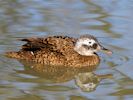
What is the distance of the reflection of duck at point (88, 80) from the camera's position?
27.8 feet

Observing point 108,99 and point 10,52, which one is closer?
point 108,99

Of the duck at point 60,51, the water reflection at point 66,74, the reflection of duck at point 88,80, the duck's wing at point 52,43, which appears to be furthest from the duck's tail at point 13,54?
the reflection of duck at point 88,80

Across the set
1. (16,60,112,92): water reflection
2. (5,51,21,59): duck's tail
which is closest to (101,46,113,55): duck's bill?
(16,60,112,92): water reflection

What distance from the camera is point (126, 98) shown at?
798cm

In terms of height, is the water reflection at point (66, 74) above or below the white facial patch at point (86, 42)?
below

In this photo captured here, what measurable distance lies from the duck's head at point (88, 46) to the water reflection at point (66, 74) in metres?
0.32

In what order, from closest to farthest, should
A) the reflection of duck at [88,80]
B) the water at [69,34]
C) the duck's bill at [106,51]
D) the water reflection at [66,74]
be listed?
the water at [69,34] → the reflection of duck at [88,80] → the water reflection at [66,74] → the duck's bill at [106,51]

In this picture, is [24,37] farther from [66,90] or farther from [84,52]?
[66,90]

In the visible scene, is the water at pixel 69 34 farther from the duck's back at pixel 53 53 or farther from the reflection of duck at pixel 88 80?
the duck's back at pixel 53 53

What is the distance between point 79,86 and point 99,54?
73.6 inches

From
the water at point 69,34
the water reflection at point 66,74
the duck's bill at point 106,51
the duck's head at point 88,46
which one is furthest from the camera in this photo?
the duck's head at point 88,46

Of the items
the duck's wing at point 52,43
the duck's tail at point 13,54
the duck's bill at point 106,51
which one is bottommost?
the duck's tail at point 13,54

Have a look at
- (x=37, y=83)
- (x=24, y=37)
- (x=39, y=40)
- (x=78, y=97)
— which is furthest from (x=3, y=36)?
(x=78, y=97)

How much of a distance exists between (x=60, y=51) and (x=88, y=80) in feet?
3.24
